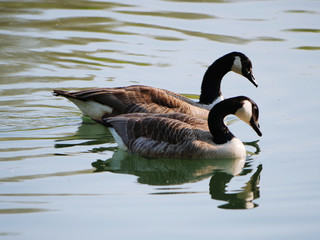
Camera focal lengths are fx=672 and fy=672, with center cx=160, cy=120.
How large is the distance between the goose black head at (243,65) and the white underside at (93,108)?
2677mm

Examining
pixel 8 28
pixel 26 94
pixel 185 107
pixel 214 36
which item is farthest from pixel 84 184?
pixel 8 28

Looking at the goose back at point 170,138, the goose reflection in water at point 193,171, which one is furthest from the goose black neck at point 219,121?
the goose reflection in water at point 193,171

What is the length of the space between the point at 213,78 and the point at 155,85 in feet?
5.63

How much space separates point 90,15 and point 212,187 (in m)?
11.5

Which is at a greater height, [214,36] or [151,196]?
[214,36]

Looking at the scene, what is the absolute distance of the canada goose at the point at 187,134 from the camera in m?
10.6

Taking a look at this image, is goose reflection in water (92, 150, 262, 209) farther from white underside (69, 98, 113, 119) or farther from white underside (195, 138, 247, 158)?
white underside (69, 98, 113, 119)

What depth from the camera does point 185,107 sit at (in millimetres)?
12336

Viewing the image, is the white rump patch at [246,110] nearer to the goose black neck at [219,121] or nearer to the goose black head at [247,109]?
the goose black head at [247,109]

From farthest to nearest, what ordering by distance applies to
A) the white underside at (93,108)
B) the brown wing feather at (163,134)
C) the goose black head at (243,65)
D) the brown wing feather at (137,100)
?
1. the goose black head at (243,65)
2. the white underside at (93,108)
3. the brown wing feather at (137,100)
4. the brown wing feather at (163,134)

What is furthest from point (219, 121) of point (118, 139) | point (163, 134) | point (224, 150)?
point (118, 139)

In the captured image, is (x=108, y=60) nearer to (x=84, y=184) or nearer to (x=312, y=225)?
(x=84, y=184)

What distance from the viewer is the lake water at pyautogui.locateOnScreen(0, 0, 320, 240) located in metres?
8.12

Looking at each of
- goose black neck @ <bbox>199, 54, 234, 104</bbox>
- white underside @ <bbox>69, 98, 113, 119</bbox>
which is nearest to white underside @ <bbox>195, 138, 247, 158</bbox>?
white underside @ <bbox>69, 98, 113, 119</bbox>
